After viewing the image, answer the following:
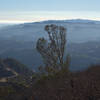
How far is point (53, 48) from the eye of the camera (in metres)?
28.9

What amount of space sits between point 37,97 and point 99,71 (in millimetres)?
5485

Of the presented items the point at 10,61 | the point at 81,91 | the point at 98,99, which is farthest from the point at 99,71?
the point at 10,61

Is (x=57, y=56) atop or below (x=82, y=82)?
below

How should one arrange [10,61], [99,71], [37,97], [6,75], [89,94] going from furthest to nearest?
[10,61]
[6,75]
[99,71]
[37,97]
[89,94]

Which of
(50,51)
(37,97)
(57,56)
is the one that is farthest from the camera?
(50,51)

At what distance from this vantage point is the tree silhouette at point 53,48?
27.8m

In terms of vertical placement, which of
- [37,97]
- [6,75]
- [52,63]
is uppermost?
[37,97]

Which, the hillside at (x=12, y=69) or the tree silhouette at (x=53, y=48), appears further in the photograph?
the hillside at (x=12, y=69)

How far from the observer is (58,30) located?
29.9 metres

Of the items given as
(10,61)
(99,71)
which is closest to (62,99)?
(99,71)

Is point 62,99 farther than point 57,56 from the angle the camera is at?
No

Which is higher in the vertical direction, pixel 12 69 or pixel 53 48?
pixel 53 48

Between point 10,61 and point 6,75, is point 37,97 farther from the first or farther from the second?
point 10,61

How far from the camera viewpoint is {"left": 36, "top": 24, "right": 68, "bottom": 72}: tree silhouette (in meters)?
27.8
